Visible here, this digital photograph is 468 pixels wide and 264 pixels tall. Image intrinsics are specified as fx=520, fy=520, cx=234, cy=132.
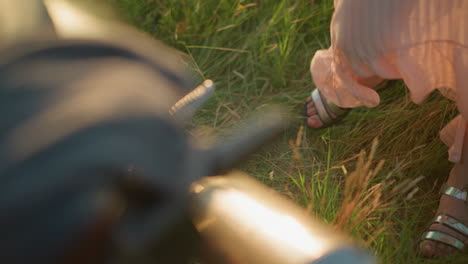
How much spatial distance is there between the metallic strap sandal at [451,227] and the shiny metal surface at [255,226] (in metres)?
1.09

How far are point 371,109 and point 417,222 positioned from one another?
448 mm

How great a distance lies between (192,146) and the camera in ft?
1.62

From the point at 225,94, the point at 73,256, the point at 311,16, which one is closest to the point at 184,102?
the point at 73,256

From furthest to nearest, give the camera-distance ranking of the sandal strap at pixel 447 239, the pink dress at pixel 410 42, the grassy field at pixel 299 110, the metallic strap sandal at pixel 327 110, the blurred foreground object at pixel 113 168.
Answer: the metallic strap sandal at pixel 327 110 < the grassy field at pixel 299 110 < the sandal strap at pixel 447 239 < the pink dress at pixel 410 42 < the blurred foreground object at pixel 113 168

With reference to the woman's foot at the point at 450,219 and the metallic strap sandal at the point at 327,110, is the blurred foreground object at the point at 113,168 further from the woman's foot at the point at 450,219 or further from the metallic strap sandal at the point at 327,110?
the metallic strap sandal at the point at 327,110

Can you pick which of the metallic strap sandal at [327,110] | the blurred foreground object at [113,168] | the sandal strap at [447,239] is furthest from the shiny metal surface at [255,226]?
the metallic strap sandal at [327,110]

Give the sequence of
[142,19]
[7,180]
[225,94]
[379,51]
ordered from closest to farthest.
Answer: [7,180]
[379,51]
[225,94]
[142,19]

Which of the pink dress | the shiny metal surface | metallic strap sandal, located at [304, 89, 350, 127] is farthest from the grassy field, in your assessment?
the shiny metal surface

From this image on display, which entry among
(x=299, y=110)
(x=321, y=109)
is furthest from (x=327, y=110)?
(x=299, y=110)

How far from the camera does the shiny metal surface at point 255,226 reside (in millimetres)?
434

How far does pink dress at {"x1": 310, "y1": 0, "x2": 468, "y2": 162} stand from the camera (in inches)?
48.1

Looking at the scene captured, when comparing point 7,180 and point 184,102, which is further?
point 184,102

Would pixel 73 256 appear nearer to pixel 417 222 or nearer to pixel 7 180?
pixel 7 180

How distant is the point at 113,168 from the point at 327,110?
56.3 inches
